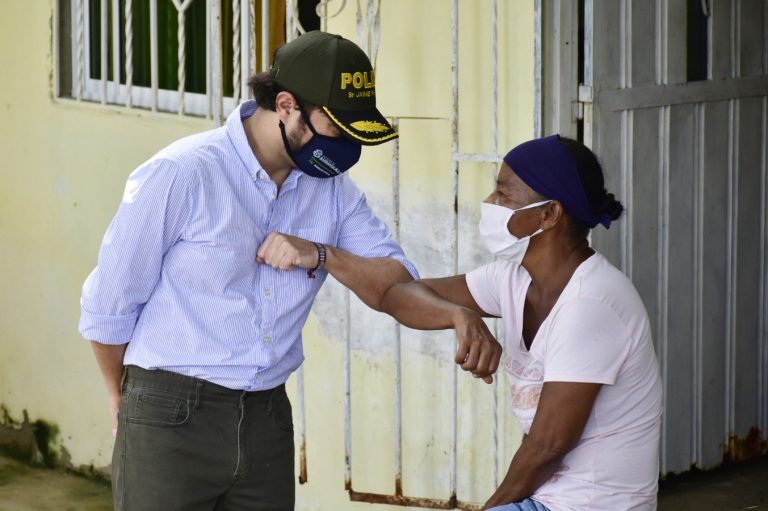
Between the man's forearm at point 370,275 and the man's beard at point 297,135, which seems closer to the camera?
the man's beard at point 297,135

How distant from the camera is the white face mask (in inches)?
121

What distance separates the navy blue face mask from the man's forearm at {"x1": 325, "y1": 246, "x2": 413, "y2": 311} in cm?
24

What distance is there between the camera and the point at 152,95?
214 inches

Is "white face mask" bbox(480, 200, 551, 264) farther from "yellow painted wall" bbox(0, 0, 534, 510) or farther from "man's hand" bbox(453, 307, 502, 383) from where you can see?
"yellow painted wall" bbox(0, 0, 534, 510)

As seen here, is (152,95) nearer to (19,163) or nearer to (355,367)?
(19,163)

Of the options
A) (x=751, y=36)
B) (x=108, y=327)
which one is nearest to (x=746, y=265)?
(x=751, y=36)

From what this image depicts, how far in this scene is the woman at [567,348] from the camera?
2.86 meters

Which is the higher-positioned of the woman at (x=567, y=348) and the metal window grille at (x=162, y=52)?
the metal window grille at (x=162, y=52)

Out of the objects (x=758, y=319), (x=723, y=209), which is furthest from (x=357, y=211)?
(x=758, y=319)

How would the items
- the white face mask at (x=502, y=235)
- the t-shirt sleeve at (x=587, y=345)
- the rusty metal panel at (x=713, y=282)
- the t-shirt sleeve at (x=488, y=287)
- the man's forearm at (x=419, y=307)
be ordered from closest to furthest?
the t-shirt sleeve at (x=587, y=345) → the white face mask at (x=502, y=235) → the man's forearm at (x=419, y=307) → the t-shirt sleeve at (x=488, y=287) → the rusty metal panel at (x=713, y=282)

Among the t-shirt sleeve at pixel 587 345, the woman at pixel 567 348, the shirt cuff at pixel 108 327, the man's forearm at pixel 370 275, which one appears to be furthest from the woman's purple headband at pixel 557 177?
the shirt cuff at pixel 108 327

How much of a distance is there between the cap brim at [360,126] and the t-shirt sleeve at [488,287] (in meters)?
0.51

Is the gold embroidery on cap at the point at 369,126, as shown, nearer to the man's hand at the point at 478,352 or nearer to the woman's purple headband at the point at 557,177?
the woman's purple headband at the point at 557,177

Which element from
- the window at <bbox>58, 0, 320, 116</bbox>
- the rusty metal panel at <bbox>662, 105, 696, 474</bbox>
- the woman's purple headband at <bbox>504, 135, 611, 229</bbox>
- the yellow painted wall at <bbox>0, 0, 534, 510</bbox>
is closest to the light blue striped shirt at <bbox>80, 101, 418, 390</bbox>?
the woman's purple headband at <bbox>504, 135, 611, 229</bbox>
